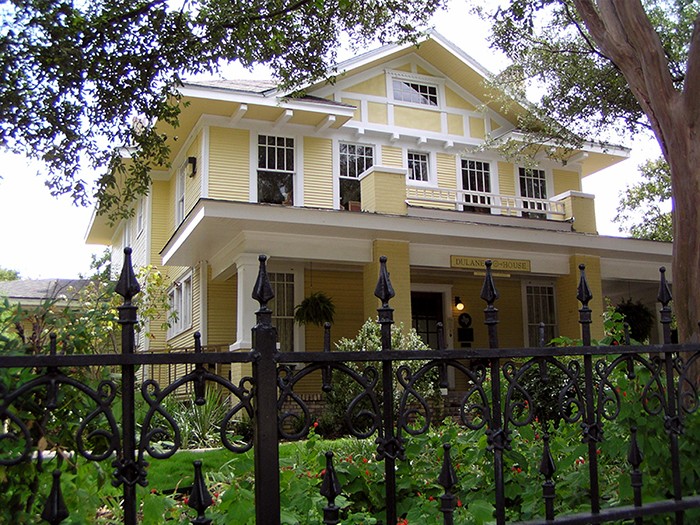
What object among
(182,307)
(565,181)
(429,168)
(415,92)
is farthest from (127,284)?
(565,181)

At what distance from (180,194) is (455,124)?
808 cm

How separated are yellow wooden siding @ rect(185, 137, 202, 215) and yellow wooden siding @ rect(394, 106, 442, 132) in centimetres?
544

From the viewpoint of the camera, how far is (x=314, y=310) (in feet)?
54.7

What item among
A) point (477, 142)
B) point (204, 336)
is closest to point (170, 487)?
point (204, 336)

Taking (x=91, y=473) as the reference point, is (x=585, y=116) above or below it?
above

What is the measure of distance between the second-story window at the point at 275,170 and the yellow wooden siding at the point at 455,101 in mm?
5125

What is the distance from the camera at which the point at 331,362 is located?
2.38m

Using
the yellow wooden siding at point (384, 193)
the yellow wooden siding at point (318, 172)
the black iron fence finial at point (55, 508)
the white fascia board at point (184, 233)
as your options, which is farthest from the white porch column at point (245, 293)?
the black iron fence finial at point (55, 508)

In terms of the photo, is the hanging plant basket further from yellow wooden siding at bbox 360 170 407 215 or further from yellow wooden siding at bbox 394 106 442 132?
yellow wooden siding at bbox 394 106 442 132

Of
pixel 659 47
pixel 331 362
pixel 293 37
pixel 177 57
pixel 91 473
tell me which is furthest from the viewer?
A: pixel 293 37

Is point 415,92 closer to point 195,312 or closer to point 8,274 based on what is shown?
point 195,312

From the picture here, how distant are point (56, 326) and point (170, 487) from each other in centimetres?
410

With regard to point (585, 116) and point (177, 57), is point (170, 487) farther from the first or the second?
point (585, 116)

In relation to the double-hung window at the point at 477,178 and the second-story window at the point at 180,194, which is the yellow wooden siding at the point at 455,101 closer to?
the double-hung window at the point at 477,178
